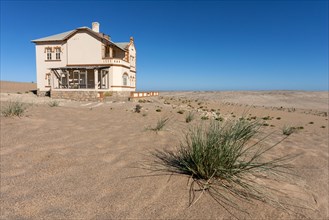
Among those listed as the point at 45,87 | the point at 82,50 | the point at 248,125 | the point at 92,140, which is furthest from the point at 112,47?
the point at 248,125

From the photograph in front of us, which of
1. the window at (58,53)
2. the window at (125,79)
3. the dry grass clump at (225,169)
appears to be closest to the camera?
the dry grass clump at (225,169)

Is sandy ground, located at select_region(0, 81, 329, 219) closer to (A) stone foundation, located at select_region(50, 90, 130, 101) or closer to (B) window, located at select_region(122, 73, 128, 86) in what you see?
(A) stone foundation, located at select_region(50, 90, 130, 101)

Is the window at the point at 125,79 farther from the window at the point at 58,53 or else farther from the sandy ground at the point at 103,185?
the sandy ground at the point at 103,185

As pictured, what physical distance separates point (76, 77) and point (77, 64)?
6.85 feet

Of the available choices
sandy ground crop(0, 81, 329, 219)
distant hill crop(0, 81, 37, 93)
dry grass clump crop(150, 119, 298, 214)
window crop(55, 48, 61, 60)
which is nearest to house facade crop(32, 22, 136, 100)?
window crop(55, 48, 61, 60)

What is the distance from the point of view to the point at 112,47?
965 inches

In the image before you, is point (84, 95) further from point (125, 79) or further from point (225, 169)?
point (225, 169)

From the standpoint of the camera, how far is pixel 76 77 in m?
24.5

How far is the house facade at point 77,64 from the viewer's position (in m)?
21.9

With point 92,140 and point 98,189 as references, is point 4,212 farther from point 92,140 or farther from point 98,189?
point 92,140

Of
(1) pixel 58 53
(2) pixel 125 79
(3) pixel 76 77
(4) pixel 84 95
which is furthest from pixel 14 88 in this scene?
(2) pixel 125 79

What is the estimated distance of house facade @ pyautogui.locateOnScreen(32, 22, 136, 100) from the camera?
21.9 meters

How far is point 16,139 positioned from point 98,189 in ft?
9.75

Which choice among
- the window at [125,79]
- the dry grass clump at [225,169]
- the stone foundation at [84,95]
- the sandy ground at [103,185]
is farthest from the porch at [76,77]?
the dry grass clump at [225,169]
